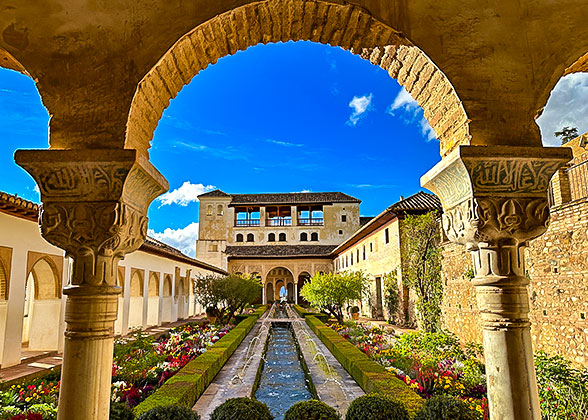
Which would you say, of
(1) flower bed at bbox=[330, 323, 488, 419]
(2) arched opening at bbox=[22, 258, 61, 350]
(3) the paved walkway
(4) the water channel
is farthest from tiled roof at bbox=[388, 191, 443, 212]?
(3) the paved walkway

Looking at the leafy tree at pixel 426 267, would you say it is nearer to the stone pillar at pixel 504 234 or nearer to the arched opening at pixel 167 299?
the stone pillar at pixel 504 234

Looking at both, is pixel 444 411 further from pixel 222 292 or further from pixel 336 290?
pixel 222 292

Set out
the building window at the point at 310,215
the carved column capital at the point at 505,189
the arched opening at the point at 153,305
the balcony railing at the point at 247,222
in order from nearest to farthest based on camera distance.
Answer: the carved column capital at the point at 505,189 < the arched opening at the point at 153,305 < the balcony railing at the point at 247,222 < the building window at the point at 310,215

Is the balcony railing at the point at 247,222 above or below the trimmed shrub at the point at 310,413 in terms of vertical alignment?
above

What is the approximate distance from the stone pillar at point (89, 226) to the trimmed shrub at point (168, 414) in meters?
0.92

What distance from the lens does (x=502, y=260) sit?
9.70 feet

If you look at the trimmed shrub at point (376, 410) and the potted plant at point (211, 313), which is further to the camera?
the potted plant at point (211, 313)

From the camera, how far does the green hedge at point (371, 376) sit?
5301 mm

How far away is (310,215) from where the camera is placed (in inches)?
1732

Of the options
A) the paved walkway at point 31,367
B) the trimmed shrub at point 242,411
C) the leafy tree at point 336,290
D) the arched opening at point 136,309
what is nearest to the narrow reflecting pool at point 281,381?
the trimmed shrub at point 242,411

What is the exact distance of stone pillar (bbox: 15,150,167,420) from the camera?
2.80 m

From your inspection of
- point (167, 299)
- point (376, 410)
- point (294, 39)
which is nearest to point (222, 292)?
point (167, 299)

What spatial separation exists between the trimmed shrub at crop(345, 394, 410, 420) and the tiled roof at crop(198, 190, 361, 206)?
38744 millimetres

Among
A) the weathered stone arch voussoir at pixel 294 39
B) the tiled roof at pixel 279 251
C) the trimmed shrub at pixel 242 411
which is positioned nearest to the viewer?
the weathered stone arch voussoir at pixel 294 39
